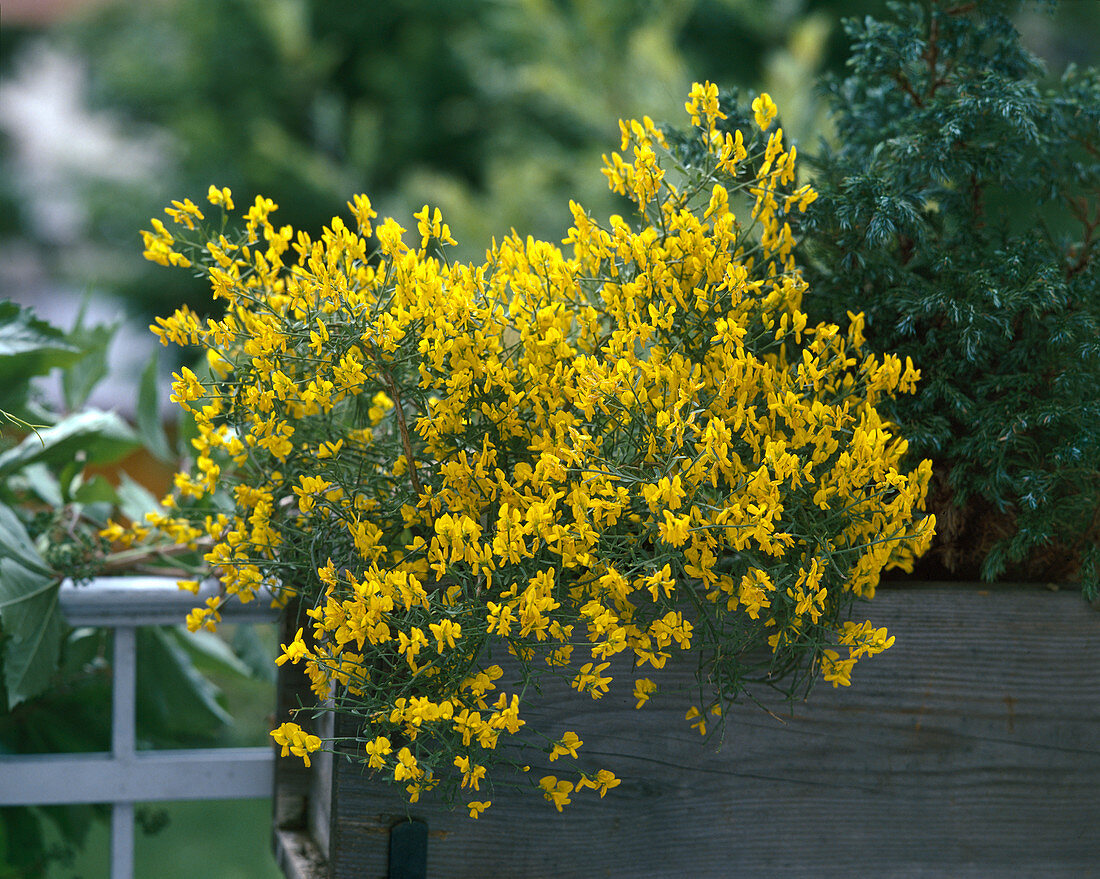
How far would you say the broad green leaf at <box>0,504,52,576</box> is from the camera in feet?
3.21

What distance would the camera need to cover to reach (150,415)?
1.22 metres

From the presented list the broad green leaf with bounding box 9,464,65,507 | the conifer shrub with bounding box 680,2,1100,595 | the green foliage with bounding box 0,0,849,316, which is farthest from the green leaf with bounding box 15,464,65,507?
the green foliage with bounding box 0,0,849,316

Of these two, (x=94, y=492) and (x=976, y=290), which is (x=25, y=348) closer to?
(x=94, y=492)

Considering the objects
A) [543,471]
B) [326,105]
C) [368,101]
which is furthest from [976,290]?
[368,101]

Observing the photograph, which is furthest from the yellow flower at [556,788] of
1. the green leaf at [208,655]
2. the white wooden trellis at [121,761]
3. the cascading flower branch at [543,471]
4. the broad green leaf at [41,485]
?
the broad green leaf at [41,485]

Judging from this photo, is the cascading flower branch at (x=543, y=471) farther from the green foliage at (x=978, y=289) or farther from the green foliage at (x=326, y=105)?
the green foliage at (x=326, y=105)

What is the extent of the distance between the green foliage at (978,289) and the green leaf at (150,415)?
31.9 inches

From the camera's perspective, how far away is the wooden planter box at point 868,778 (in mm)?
854

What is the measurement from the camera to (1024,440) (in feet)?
2.91

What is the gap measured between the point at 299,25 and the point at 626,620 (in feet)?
12.1

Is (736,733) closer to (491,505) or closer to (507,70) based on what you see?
(491,505)

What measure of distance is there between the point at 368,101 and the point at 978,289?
12.6 ft

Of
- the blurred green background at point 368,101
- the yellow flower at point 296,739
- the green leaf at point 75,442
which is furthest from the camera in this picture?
the blurred green background at point 368,101

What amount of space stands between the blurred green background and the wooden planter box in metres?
1.72
